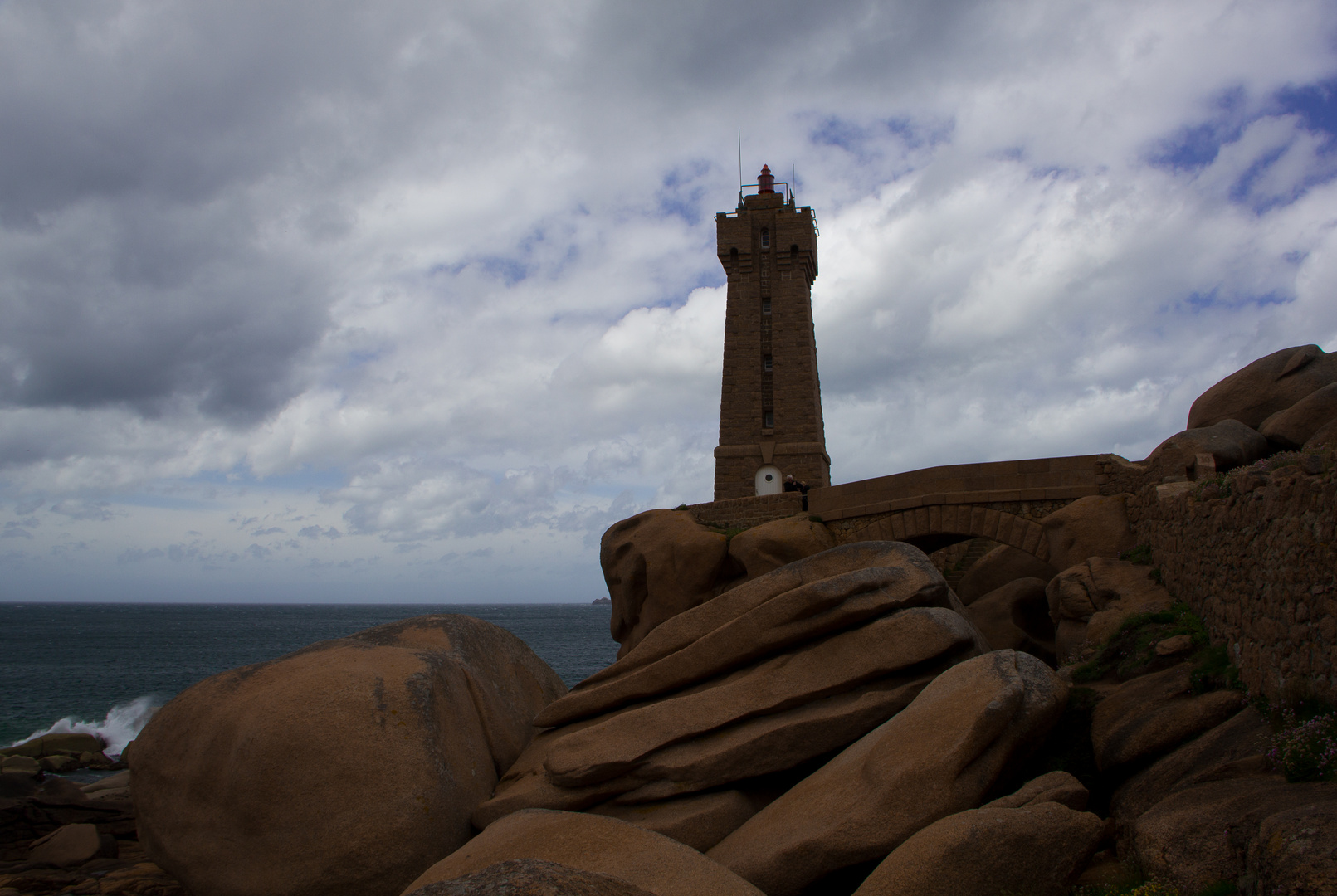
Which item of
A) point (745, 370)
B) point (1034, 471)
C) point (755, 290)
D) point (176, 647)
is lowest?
point (176, 647)

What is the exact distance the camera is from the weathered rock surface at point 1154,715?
7.42 meters

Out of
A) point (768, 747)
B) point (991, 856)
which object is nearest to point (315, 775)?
point (768, 747)

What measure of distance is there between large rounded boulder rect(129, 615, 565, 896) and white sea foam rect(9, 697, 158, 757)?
895 inches

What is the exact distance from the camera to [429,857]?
8.94 m

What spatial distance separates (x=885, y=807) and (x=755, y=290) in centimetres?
2507

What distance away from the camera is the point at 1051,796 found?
23.6 ft

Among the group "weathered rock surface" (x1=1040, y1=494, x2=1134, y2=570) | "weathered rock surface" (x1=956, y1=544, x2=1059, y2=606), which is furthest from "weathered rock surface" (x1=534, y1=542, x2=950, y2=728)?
"weathered rock surface" (x1=956, y1=544, x2=1059, y2=606)

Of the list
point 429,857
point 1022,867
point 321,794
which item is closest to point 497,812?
point 429,857

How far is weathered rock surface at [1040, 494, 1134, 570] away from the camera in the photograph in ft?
46.9

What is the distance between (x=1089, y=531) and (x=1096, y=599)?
9.96ft

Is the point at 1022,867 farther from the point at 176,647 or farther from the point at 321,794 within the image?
the point at 176,647

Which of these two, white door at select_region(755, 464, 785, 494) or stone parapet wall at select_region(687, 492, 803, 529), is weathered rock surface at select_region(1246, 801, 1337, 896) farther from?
white door at select_region(755, 464, 785, 494)

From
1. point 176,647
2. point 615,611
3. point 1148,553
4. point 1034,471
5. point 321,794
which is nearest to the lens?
point 321,794

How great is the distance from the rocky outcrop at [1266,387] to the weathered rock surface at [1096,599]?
15.7ft
